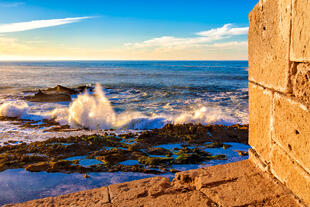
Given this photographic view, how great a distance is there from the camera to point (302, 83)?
1.62 meters

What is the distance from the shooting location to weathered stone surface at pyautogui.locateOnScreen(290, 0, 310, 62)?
1470 millimetres

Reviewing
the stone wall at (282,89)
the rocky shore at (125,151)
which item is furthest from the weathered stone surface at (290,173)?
the rocky shore at (125,151)

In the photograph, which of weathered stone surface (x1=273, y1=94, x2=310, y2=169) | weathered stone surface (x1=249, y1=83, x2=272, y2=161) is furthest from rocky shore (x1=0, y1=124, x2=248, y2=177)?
weathered stone surface (x1=273, y1=94, x2=310, y2=169)

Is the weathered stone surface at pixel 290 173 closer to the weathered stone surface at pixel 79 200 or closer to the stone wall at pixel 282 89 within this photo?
the stone wall at pixel 282 89

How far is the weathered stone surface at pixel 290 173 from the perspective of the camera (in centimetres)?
168

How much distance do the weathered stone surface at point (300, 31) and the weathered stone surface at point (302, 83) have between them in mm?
66

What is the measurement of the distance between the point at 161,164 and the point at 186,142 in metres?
1.53

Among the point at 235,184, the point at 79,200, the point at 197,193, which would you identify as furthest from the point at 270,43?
the point at 79,200

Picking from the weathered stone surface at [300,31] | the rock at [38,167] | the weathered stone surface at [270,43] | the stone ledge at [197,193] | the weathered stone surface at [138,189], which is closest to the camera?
the weathered stone surface at [300,31]

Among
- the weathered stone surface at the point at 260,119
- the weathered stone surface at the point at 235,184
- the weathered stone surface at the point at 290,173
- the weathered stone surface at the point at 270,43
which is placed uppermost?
the weathered stone surface at the point at 270,43

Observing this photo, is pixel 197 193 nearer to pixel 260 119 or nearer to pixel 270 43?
pixel 260 119

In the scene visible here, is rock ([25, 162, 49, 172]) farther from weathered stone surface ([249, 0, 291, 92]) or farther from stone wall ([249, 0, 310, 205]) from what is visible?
weathered stone surface ([249, 0, 291, 92])

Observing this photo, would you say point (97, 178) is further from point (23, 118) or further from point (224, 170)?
point (23, 118)

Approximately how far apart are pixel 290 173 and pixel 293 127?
0.42m
